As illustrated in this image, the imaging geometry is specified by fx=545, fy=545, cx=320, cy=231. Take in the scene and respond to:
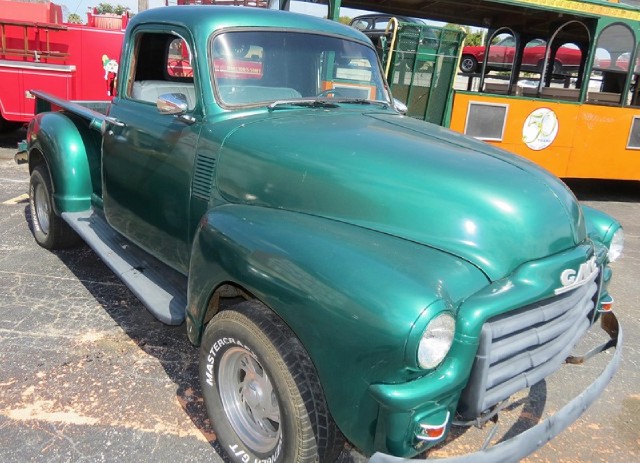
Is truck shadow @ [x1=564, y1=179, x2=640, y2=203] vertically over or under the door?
under

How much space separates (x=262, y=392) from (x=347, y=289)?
79 centimetres

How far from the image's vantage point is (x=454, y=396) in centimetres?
180

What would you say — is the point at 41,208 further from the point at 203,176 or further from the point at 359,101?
the point at 359,101

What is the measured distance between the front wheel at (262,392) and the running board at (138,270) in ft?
1.54

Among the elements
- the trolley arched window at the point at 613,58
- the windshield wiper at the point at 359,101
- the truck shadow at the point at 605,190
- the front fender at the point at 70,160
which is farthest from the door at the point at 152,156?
the truck shadow at the point at 605,190

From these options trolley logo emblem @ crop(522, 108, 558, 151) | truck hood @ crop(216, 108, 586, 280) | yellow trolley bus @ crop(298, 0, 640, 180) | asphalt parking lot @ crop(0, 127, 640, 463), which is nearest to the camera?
truck hood @ crop(216, 108, 586, 280)

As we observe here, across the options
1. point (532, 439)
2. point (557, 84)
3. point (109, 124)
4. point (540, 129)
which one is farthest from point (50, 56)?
point (532, 439)

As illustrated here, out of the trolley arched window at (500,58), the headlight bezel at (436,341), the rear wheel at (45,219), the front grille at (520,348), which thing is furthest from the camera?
the trolley arched window at (500,58)

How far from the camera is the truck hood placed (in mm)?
2094

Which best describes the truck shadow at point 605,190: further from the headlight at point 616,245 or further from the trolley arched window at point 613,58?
the headlight at point 616,245

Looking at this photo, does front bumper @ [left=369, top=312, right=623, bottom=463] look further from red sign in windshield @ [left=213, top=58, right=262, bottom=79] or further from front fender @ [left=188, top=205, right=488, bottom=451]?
red sign in windshield @ [left=213, top=58, right=262, bottom=79]

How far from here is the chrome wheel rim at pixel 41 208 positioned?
468 cm

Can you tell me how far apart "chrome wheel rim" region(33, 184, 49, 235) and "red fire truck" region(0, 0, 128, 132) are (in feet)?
13.9

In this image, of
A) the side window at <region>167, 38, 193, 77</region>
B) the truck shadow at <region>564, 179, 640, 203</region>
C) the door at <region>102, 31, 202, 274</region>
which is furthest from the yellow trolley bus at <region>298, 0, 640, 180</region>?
the door at <region>102, 31, 202, 274</region>
